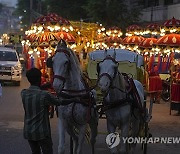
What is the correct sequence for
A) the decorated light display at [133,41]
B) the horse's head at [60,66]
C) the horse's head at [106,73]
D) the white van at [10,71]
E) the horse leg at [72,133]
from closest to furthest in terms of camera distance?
the horse's head at [60,66], the horse's head at [106,73], the horse leg at [72,133], the white van at [10,71], the decorated light display at [133,41]

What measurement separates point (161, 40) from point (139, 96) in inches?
456

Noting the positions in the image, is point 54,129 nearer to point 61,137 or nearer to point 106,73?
point 61,137

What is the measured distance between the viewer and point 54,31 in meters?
19.7

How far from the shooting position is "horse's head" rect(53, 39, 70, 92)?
7047 mm

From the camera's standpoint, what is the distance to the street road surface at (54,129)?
392 inches

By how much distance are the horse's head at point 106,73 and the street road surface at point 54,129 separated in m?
2.65

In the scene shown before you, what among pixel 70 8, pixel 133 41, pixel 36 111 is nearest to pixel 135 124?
pixel 36 111

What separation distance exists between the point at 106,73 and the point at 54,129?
17.6 feet

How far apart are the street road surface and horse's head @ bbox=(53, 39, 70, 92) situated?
282cm

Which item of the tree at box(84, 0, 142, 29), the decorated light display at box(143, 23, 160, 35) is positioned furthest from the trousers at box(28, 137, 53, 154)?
the tree at box(84, 0, 142, 29)

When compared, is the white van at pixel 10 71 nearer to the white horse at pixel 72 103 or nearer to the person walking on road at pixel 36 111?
the white horse at pixel 72 103

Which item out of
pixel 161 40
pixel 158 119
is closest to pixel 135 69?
pixel 158 119

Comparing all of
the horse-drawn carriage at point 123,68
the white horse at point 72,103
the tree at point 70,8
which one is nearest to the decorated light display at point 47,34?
the horse-drawn carriage at point 123,68

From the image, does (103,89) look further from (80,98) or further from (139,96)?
(139,96)
